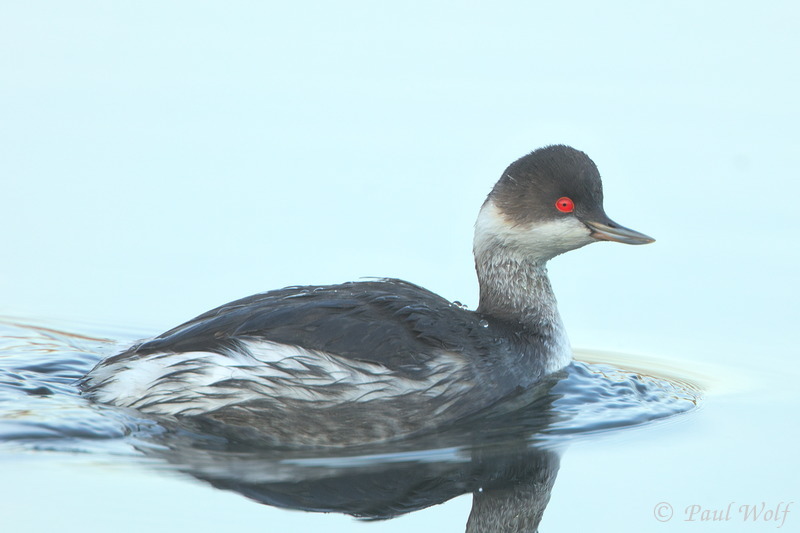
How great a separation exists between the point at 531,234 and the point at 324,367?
1871 millimetres

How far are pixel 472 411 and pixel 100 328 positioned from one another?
9.75 ft

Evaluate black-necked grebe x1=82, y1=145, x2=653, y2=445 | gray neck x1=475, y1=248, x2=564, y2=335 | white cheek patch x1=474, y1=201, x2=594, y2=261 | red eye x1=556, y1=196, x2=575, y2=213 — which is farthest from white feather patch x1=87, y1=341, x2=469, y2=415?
red eye x1=556, y1=196, x2=575, y2=213

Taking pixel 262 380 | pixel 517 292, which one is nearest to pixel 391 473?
pixel 262 380

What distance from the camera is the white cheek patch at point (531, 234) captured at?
8.64 metres

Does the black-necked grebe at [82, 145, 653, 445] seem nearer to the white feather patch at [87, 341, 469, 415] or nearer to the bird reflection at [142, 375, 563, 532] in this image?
the white feather patch at [87, 341, 469, 415]

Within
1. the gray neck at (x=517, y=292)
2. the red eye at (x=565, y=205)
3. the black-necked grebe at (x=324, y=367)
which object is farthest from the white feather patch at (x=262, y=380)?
the red eye at (x=565, y=205)

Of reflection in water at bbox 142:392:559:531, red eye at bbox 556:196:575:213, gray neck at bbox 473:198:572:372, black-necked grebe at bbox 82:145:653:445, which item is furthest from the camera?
gray neck at bbox 473:198:572:372

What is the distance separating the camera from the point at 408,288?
8281 millimetres

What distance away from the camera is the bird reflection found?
22.0 feet

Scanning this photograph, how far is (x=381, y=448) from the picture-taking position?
7.40 meters

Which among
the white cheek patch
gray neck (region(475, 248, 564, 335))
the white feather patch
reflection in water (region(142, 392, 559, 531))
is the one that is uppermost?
the white cheek patch

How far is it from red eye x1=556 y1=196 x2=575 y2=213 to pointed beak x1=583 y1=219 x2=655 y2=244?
12 centimetres

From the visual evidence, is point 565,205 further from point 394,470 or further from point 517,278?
point 394,470

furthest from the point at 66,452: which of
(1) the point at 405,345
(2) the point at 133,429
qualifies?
(1) the point at 405,345
